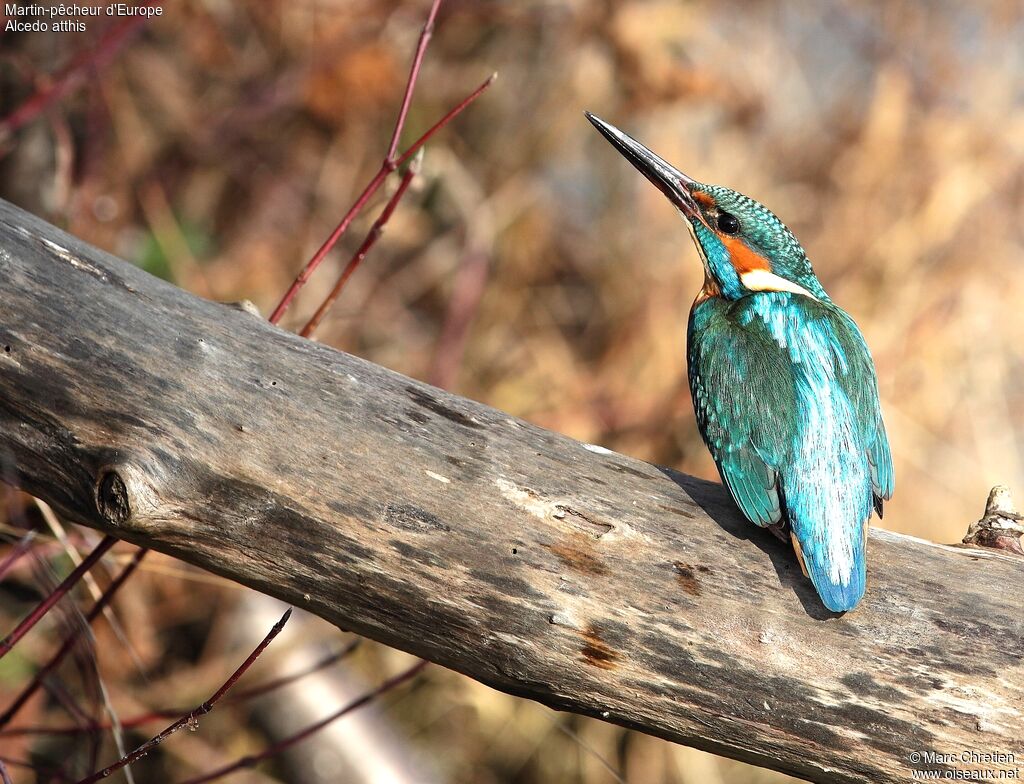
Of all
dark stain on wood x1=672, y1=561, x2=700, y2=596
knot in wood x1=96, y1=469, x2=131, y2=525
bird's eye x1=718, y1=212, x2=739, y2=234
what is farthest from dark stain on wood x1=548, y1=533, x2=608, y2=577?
bird's eye x1=718, y1=212, x2=739, y2=234

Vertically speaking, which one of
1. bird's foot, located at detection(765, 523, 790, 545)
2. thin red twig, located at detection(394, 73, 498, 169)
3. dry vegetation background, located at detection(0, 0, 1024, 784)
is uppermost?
dry vegetation background, located at detection(0, 0, 1024, 784)

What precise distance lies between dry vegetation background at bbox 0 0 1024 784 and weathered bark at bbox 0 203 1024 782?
2115 millimetres

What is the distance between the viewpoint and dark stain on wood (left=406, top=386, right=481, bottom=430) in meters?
1.72

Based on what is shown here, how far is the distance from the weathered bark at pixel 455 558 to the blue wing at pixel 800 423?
10 centimetres

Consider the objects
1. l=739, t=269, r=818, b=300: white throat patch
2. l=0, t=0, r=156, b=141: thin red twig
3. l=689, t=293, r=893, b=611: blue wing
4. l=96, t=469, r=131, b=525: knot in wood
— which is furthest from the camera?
l=0, t=0, r=156, b=141: thin red twig

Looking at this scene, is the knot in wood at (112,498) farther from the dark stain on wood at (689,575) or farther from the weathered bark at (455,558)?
the dark stain on wood at (689,575)

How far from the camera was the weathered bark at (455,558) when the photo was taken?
5.00 ft

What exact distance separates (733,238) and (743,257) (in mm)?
49

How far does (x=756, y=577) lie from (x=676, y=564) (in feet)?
0.45

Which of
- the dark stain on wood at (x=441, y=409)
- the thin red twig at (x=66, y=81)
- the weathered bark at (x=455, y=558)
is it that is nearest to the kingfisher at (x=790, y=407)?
the weathered bark at (x=455, y=558)

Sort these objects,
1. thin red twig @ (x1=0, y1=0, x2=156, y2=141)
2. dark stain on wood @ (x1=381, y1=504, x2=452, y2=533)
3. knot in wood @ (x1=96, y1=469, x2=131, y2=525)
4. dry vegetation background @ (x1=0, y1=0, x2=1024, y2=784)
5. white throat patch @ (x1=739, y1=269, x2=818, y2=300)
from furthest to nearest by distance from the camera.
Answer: dry vegetation background @ (x1=0, y1=0, x2=1024, y2=784), thin red twig @ (x1=0, y1=0, x2=156, y2=141), white throat patch @ (x1=739, y1=269, x2=818, y2=300), dark stain on wood @ (x1=381, y1=504, x2=452, y2=533), knot in wood @ (x1=96, y1=469, x2=131, y2=525)

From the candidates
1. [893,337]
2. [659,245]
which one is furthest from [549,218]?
[893,337]

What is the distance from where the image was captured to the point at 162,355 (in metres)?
1.60

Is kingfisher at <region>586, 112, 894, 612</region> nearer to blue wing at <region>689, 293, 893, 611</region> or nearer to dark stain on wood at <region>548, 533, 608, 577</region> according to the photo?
blue wing at <region>689, 293, 893, 611</region>
